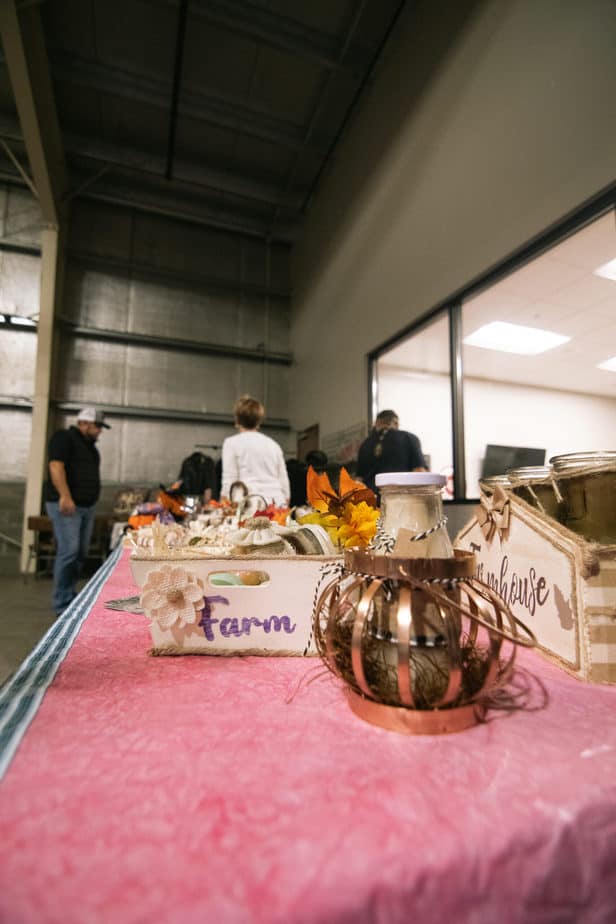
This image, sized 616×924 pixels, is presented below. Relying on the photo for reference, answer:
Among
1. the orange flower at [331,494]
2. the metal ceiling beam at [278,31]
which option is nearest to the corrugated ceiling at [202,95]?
the metal ceiling beam at [278,31]

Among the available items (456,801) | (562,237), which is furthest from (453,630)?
(562,237)

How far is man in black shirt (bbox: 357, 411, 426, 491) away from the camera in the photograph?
3102 mm

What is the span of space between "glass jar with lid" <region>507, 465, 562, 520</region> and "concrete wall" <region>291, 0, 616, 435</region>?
2.28 metres

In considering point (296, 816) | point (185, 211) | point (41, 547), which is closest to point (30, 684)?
point (296, 816)

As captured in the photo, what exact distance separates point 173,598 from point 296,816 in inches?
12.5

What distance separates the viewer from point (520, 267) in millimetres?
2885

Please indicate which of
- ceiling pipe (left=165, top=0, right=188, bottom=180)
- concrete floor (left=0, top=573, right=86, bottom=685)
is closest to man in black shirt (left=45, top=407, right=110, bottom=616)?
concrete floor (left=0, top=573, right=86, bottom=685)

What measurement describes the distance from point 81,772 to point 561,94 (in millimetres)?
3456

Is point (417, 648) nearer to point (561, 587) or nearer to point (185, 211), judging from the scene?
point (561, 587)

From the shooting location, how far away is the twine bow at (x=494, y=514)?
2.30ft

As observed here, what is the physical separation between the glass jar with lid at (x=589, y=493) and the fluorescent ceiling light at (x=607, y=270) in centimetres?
301

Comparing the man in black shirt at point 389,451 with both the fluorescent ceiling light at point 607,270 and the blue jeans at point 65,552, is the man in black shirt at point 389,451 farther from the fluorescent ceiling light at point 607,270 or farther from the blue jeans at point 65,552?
the blue jeans at point 65,552

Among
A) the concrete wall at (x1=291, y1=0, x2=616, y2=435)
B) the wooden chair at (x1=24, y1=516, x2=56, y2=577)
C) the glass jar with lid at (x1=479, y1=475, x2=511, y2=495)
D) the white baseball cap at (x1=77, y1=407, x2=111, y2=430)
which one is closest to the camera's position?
the glass jar with lid at (x1=479, y1=475, x2=511, y2=495)

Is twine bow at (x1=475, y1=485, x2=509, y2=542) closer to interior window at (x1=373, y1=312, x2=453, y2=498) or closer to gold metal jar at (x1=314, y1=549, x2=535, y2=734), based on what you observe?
gold metal jar at (x1=314, y1=549, x2=535, y2=734)
